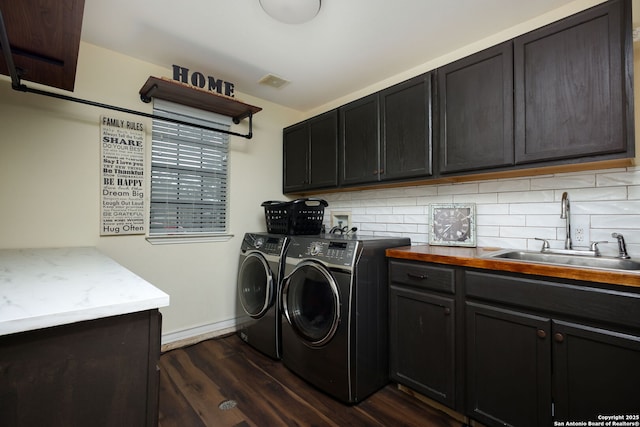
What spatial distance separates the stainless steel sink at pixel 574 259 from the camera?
4.83 feet

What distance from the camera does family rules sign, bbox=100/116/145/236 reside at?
2218 mm

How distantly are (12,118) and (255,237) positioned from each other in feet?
6.02

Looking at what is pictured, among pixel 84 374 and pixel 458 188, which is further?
pixel 458 188

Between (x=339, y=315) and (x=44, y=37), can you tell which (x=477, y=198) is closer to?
(x=339, y=315)

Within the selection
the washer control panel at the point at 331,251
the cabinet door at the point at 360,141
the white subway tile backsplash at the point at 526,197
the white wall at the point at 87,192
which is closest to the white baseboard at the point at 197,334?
the white wall at the point at 87,192

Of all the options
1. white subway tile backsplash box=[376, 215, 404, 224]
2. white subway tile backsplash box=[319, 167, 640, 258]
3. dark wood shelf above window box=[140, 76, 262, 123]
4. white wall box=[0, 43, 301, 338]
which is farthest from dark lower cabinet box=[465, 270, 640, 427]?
dark wood shelf above window box=[140, 76, 262, 123]

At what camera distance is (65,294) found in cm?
87

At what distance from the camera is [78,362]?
2.58 feet

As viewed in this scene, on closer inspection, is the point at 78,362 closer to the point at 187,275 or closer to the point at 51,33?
the point at 51,33

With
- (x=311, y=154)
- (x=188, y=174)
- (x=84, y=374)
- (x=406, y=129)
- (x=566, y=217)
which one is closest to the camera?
(x=84, y=374)

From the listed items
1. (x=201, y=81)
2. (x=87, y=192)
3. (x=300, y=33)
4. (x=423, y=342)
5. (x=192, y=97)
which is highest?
(x=300, y=33)

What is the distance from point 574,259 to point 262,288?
2.14m

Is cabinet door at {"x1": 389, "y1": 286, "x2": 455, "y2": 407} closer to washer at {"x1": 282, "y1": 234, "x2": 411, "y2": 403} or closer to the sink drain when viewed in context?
washer at {"x1": 282, "y1": 234, "x2": 411, "y2": 403}

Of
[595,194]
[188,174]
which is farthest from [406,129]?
[188,174]
